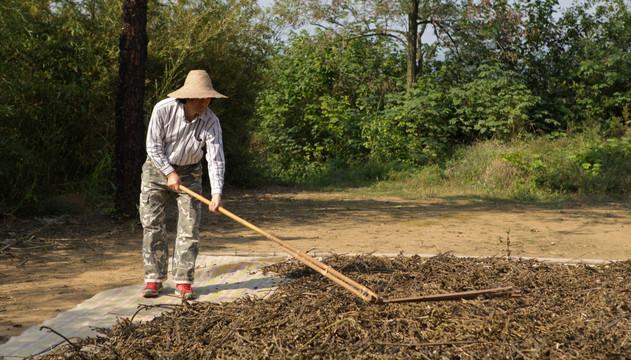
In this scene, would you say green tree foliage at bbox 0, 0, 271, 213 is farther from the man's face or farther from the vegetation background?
the man's face

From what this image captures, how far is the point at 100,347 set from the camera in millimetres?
3021

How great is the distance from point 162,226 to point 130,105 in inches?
131

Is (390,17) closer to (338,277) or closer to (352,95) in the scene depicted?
(352,95)

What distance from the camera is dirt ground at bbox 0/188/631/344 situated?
4598 millimetres

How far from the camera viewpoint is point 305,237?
21.7 ft

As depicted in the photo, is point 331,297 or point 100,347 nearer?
point 100,347

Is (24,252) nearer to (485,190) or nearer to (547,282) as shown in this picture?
(547,282)

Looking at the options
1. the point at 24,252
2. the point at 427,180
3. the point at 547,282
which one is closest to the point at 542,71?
the point at 427,180

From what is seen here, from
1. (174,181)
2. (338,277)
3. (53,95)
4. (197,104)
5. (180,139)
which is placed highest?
(53,95)

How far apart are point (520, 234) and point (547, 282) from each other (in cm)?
282

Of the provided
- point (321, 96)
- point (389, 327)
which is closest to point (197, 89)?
point (389, 327)

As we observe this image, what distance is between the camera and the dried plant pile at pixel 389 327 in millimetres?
2887

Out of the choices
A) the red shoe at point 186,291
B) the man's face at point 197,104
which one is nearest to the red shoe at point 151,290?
the red shoe at point 186,291

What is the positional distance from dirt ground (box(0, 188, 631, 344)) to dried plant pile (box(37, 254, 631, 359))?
38.8 inches
